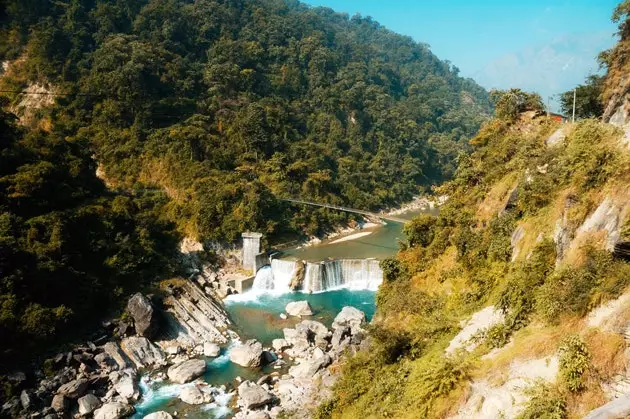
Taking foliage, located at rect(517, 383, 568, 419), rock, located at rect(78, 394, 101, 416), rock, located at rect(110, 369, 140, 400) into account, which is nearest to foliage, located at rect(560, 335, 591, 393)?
foliage, located at rect(517, 383, 568, 419)

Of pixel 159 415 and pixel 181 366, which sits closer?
pixel 159 415

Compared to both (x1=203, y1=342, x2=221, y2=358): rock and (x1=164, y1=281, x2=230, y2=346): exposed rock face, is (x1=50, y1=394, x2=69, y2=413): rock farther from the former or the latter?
(x1=203, y1=342, x2=221, y2=358): rock

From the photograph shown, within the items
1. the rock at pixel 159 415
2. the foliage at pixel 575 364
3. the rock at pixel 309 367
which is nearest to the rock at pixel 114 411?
the rock at pixel 159 415

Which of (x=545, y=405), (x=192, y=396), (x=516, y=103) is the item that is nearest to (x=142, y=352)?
(x=192, y=396)

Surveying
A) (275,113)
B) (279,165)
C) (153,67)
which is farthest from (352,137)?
(153,67)

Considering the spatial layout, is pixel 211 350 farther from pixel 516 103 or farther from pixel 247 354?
pixel 516 103
